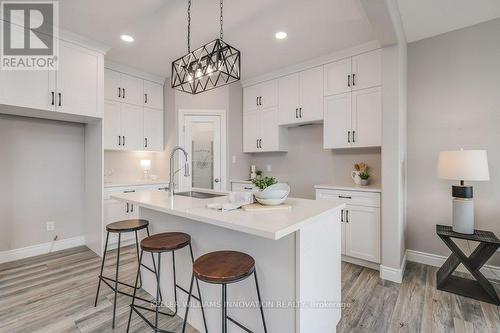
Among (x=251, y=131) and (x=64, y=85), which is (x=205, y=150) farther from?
(x=64, y=85)

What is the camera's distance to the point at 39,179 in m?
3.20

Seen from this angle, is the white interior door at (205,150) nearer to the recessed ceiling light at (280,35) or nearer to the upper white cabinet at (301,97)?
the upper white cabinet at (301,97)

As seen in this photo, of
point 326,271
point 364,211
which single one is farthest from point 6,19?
point 364,211

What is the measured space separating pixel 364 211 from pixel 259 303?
193 cm

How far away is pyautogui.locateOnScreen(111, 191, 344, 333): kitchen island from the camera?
131cm

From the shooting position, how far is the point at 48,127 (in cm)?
327

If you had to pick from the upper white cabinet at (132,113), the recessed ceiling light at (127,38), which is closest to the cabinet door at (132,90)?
the upper white cabinet at (132,113)

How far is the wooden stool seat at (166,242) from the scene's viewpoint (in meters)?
1.63

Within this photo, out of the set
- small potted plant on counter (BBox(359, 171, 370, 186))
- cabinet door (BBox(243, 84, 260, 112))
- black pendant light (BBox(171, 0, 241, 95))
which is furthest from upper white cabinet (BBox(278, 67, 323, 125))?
black pendant light (BBox(171, 0, 241, 95))

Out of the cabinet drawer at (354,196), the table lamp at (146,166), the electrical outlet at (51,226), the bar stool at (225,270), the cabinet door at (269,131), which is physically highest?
the cabinet door at (269,131)

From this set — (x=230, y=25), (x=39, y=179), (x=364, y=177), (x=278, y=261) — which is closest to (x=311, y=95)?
(x=364, y=177)

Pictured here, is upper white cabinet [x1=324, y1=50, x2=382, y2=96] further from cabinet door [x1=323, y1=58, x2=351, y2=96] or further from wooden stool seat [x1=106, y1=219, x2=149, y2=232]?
wooden stool seat [x1=106, y1=219, x2=149, y2=232]

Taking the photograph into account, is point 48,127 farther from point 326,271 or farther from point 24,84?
point 326,271

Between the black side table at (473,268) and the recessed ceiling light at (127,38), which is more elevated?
the recessed ceiling light at (127,38)
